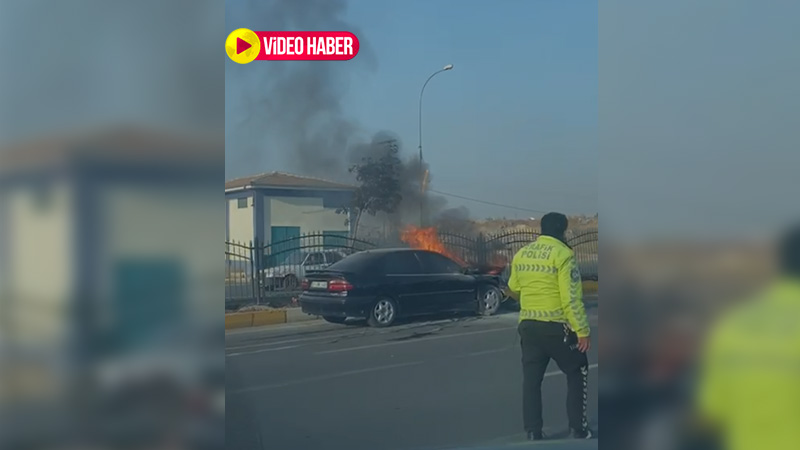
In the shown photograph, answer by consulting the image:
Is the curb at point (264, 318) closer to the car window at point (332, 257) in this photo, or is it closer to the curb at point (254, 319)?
the curb at point (254, 319)

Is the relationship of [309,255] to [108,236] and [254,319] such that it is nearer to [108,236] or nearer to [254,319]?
[254,319]

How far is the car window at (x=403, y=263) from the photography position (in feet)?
6.68

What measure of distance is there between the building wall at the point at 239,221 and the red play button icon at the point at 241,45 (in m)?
0.37

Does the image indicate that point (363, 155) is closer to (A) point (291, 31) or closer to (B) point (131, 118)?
(A) point (291, 31)

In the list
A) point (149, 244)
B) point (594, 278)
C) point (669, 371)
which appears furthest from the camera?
point (594, 278)

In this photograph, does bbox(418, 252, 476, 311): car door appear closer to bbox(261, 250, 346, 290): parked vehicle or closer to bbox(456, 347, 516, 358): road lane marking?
bbox(456, 347, 516, 358): road lane marking

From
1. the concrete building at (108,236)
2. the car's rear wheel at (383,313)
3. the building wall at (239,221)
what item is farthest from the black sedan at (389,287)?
the concrete building at (108,236)

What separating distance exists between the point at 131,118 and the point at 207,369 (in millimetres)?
610

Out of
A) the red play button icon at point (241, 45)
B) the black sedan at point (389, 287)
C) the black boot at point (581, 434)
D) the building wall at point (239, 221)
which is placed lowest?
the black boot at point (581, 434)

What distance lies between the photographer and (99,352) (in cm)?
170

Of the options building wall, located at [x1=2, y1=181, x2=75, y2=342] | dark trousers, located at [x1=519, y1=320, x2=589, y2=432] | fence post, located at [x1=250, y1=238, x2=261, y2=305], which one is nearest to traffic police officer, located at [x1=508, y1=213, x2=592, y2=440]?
dark trousers, located at [x1=519, y1=320, x2=589, y2=432]

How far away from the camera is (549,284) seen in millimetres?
2270

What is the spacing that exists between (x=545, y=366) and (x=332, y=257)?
0.74 m

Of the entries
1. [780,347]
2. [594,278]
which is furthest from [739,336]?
[594,278]
